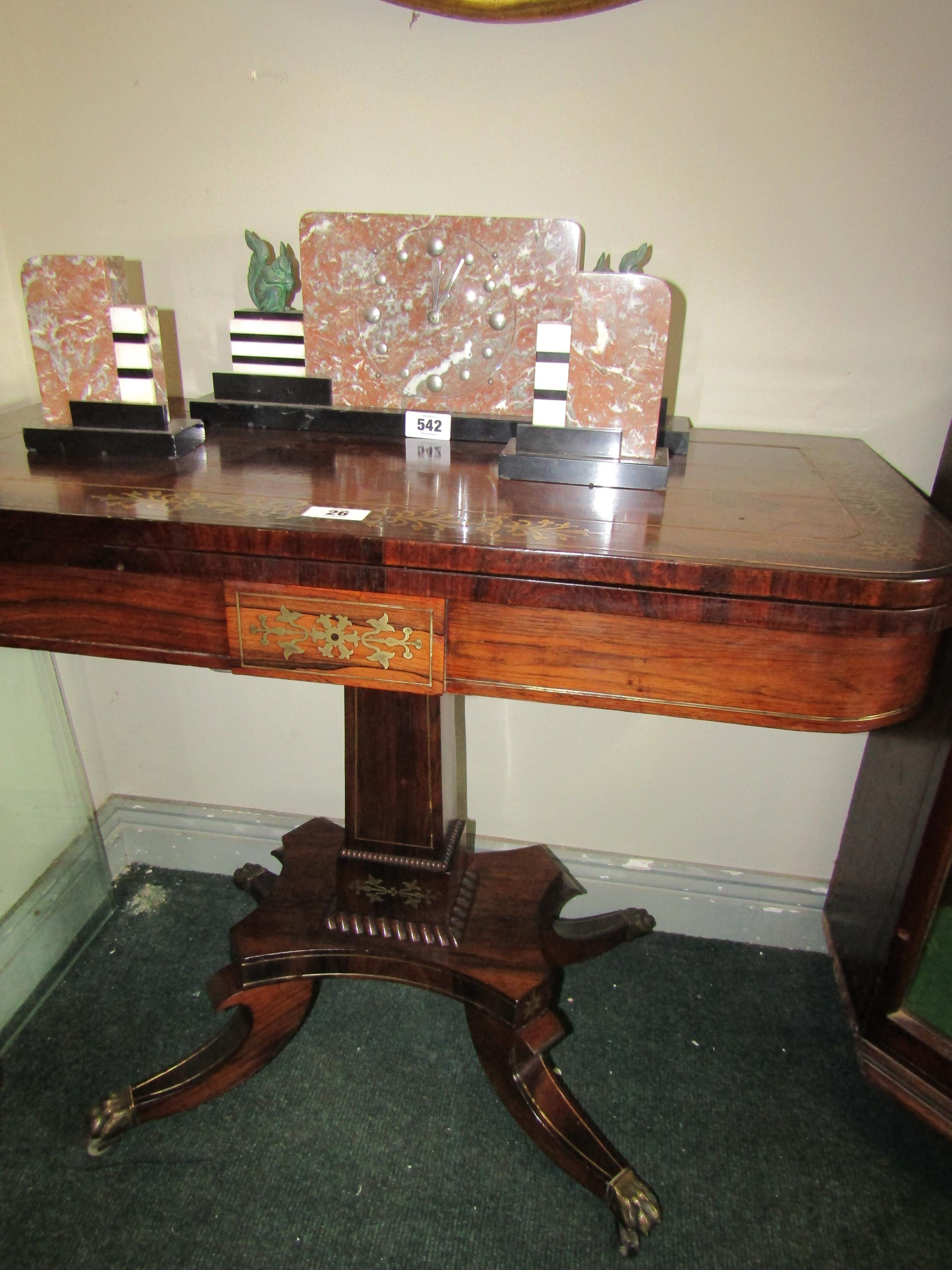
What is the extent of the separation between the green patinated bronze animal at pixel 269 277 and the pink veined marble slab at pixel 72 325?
0.18m

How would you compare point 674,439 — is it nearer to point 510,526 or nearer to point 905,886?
point 510,526

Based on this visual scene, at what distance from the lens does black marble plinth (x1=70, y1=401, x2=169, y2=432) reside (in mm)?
1075

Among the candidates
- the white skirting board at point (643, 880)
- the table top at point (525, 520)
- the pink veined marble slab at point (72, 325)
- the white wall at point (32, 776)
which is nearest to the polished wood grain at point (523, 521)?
the table top at point (525, 520)

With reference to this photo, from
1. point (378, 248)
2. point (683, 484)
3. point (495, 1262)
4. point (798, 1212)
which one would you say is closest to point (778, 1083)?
point (798, 1212)

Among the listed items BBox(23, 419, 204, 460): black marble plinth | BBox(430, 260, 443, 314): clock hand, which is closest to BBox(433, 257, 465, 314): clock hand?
BBox(430, 260, 443, 314): clock hand

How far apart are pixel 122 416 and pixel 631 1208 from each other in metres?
1.23

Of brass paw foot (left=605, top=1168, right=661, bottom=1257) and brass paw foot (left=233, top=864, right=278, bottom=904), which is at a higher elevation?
brass paw foot (left=233, top=864, right=278, bottom=904)

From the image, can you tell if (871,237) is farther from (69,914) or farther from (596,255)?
(69,914)

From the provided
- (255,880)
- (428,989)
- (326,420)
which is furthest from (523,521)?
(255,880)

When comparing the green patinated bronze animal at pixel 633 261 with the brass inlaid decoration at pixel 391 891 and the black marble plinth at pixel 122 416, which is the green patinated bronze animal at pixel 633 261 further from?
the brass inlaid decoration at pixel 391 891

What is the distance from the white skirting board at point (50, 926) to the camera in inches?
56.2

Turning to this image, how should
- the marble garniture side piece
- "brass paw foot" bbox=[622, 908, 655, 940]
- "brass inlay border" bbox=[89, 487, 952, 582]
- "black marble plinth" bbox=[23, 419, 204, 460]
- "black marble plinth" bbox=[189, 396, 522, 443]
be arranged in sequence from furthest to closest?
1. "brass paw foot" bbox=[622, 908, 655, 940]
2. "black marble plinth" bbox=[189, 396, 522, 443]
3. "black marble plinth" bbox=[23, 419, 204, 460]
4. the marble garniture side piece
5. "brass inlay border" bbox=[89, 487, 952, 582]

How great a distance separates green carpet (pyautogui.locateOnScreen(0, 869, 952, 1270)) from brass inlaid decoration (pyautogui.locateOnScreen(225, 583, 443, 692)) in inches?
31.0

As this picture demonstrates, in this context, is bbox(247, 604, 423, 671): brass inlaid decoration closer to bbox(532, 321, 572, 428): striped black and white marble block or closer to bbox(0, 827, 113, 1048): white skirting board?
bbox(532, 321, 572, 428): striped black and white marble block
